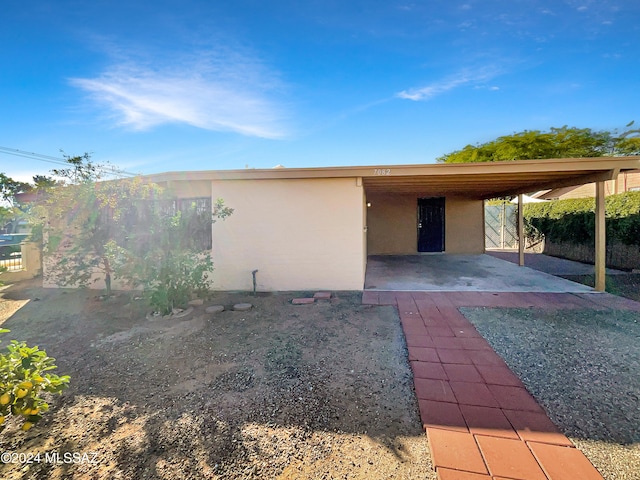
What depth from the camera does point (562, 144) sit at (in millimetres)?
18438

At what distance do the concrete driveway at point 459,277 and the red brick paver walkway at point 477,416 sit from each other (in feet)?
6.96

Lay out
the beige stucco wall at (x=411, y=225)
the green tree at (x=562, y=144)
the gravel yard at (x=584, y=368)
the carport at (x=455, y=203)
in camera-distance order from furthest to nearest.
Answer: the green tree at (x=562, y=144) < the beige stucco wall at (x=411, y=225) < the carport at (x=455, y=203) < the gravel yard at (x=584, y=368)

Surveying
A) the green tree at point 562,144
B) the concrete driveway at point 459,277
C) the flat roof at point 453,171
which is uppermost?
the green tree at point 562,144

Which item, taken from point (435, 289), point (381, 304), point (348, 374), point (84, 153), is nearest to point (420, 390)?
point (348, 374)

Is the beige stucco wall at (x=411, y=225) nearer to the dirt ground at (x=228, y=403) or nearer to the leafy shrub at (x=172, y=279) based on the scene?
the dirt ground at (x=228, y=403)

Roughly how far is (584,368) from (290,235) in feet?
15.2

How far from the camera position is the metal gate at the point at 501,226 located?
1259 centimetres

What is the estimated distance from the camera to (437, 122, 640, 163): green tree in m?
18.0

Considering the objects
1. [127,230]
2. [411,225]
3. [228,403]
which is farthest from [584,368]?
[411,225]

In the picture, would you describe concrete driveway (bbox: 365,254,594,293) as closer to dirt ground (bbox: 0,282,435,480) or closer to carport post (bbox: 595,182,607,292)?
carport post (bbox: 595,182,607,292)

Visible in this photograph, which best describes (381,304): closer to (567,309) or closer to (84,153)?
(567,309)

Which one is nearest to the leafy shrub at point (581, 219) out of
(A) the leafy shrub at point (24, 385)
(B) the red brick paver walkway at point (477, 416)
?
(B) the red brick paver walkway at point (477, 416)

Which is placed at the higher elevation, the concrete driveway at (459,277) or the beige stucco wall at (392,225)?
the beige stucco wall at (392,225)

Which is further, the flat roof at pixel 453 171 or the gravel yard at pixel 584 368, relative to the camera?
the flat roof at pixel 453 171
